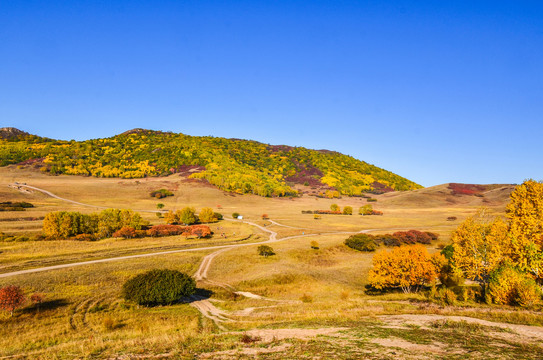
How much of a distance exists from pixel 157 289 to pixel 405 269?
29.2 metres

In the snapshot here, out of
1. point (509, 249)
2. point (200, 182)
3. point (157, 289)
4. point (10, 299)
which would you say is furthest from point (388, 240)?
point (200, 182)

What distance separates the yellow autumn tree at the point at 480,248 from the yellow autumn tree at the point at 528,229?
0.98 meters

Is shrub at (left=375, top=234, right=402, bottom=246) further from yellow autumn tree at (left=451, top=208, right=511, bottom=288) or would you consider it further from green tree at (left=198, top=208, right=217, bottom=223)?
green tree at (left=198, top=208, right=217, bottom=223)

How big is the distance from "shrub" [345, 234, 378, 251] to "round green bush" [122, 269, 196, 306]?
144 feet

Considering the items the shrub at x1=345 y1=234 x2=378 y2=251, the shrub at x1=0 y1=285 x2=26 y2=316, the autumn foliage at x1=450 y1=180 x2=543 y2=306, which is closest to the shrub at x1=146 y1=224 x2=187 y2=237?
the shrub at x1=345 y1=234 x2=378 y2=251

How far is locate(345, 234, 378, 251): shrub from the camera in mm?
65188

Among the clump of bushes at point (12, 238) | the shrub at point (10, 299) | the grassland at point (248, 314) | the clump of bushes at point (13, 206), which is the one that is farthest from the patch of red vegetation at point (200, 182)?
the shrub at point (10, 299)

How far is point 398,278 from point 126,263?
39974 mm

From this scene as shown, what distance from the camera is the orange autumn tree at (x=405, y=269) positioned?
34812 millimetres

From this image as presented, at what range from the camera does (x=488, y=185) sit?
18488 centimetres

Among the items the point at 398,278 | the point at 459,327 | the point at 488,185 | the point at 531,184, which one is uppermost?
the point at 488,185

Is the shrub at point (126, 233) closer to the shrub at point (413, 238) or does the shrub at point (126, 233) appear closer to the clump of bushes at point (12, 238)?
the clump of bushes at point (12, 238)

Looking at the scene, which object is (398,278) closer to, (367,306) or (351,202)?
(367,306)

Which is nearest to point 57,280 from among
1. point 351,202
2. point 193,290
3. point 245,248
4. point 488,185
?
point 193,290
